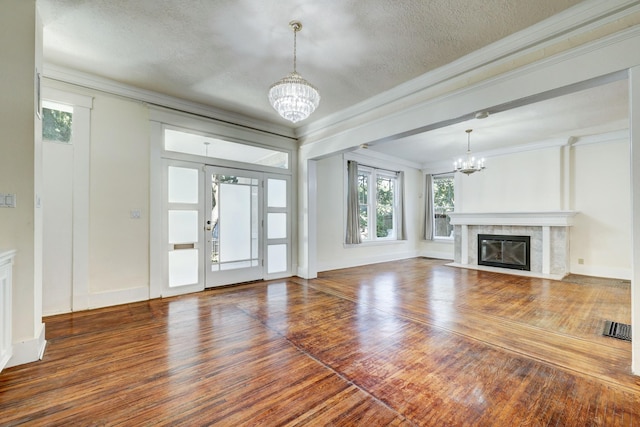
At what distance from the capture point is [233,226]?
16.3ft

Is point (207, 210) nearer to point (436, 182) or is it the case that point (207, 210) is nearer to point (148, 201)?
point (148, 201)

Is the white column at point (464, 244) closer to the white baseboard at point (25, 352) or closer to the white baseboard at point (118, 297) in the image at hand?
the white baseboard at point (118, 297)

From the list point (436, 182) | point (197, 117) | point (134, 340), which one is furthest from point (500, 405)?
point (436, 182)

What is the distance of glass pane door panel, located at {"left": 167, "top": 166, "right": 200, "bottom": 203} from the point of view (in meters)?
4.31

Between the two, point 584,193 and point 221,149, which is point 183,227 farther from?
point 584,193

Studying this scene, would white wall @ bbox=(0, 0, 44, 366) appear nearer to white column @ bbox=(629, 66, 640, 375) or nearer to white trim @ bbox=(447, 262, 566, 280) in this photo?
white column @ bbox=(629, 66, 640, 375)

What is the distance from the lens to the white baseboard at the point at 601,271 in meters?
5.35

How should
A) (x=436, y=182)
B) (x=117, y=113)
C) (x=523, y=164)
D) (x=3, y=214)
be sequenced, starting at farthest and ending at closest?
(x=436, y=182)
(x=523, y=164)
(x=117, y=113)
(x=3, y=214)

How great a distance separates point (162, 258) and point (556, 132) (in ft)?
24.8

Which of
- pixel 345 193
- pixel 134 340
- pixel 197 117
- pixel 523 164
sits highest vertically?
pixel 197 117

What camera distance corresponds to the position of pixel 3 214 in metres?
2.27

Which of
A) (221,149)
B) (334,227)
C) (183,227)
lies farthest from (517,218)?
(183,227)

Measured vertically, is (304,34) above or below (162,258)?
above

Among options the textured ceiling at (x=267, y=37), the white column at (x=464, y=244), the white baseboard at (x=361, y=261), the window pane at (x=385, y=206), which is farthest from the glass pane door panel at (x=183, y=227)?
the white column at (x=464, y=244)
